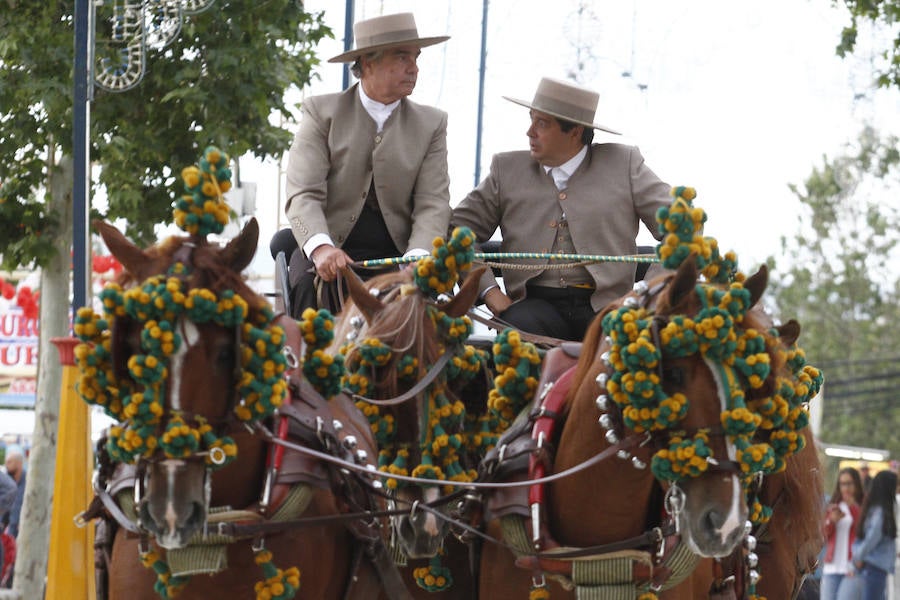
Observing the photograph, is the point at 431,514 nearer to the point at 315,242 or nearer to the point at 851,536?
the point at 315,242

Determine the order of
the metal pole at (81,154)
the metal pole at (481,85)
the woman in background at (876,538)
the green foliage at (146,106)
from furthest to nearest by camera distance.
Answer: the metal pole at (481,85) < the woman in background at (876,538) < the green foliage at (146,106) < the metal pole at (81,154)

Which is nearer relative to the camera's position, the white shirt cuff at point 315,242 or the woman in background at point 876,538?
the white shirt cuff at point 315,242

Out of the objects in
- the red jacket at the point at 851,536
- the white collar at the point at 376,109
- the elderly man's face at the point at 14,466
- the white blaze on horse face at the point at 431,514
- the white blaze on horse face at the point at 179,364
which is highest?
the white collar at the point at 376,109

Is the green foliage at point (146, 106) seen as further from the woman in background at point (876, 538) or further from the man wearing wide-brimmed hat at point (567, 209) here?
the woman in background at point (876, 538)

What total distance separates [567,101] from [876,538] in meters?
8.53

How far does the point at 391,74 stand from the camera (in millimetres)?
8156

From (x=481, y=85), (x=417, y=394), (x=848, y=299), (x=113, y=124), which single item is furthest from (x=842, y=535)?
(x=848, y=299)

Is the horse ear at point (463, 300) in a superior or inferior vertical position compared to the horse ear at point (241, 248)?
inferior

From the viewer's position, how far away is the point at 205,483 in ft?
17.7

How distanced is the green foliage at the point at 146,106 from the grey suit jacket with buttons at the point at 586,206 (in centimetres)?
431

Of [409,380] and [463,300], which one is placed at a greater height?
[463,300]

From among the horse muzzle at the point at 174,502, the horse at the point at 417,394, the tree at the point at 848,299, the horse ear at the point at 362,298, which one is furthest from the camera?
the tree at the point at 848,299

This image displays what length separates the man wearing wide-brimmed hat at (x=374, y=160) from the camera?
319 inches

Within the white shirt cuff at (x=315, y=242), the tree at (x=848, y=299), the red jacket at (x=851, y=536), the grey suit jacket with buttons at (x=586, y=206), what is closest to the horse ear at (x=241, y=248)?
the white shirt cuff at (x=315, y=242)
